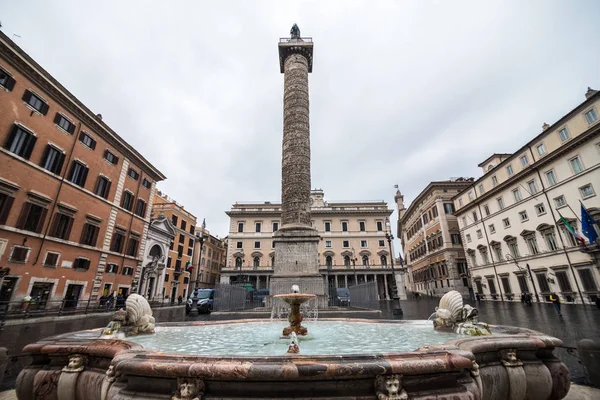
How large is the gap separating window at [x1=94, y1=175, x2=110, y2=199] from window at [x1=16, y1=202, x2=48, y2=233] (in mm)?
3876

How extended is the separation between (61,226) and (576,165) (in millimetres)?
30846

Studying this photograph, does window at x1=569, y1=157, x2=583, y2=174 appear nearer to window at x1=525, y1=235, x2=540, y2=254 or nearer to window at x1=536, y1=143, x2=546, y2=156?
window at x1=536, y1=143, x2=546, y2=156

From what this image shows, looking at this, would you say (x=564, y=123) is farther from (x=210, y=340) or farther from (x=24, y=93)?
(x=24, y=93)

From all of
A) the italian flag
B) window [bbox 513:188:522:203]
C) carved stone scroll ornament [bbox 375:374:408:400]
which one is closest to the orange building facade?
carved stone scroll ornament [bbox 375:374:408:400]

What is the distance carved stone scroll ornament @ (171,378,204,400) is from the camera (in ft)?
6.05

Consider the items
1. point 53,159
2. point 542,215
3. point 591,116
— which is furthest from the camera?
point 542,215

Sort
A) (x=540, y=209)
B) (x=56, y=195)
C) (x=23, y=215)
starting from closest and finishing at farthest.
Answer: (x=23, y=215)
(x=56, y=195)
(x=540, y=209)

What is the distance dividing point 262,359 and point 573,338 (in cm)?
832

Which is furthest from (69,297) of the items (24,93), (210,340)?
(210,340)

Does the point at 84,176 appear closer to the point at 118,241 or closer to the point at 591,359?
the point at 118,241

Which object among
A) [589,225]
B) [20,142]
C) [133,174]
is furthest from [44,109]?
[589,225]

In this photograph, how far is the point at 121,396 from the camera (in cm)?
202

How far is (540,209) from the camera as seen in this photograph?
64.2ft

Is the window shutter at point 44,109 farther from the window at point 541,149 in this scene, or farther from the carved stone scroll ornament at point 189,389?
the window at point 541,149
